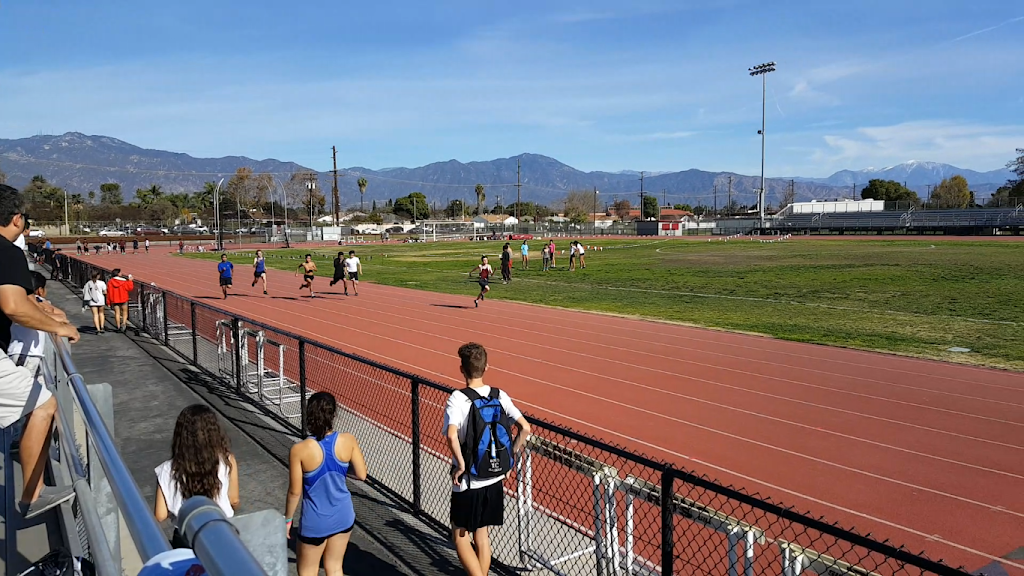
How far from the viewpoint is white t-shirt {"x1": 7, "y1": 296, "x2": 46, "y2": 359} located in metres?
5.12

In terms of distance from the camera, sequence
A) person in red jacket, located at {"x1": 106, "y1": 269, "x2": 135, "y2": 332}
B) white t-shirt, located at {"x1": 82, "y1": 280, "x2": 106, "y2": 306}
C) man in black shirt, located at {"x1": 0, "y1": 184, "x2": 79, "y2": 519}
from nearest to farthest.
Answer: man in black shirt, located at {"x1": 0, "y1": 184, "x2": 79, "y2": 519}, white t-shirt, located at {"x1": 82, "y1": 280, "x2": 106, "y2": 306}, person in red jacket, located at {"x1": 106, "y1": 269, "x2": 135, "y2": 332}

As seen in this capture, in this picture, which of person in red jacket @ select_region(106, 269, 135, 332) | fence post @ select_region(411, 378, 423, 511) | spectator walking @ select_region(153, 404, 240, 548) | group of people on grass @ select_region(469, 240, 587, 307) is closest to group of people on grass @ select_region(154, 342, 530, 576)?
spectator walking @ select_region(153, 404, 240, 548)

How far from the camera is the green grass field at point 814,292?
1722cm

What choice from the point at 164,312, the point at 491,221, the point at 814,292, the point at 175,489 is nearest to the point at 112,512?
the point at 175,489

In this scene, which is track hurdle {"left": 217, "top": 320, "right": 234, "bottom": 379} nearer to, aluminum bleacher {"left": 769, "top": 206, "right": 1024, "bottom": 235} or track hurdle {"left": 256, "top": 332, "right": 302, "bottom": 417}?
track hurdle {"left": 256, "top": 332, "right": 302, "bottom": 417}

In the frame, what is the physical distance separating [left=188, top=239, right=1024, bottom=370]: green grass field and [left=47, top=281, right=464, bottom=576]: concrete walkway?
12.6 m

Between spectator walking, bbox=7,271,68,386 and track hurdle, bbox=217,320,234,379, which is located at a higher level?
spectator walking, bbox=7,271,68,386

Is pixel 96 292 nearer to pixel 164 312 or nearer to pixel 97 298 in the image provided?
pixel 97 298

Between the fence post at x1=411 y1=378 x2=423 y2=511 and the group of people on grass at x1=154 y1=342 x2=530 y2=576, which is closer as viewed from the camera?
the group of people on grass at x1=154 y1=342 x2=530 y2=576

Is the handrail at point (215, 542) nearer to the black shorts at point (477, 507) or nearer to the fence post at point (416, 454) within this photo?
the black shorts at point (477, 507)

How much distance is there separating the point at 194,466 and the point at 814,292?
25.8 m

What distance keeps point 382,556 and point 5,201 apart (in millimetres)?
3920

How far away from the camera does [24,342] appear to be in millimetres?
5211

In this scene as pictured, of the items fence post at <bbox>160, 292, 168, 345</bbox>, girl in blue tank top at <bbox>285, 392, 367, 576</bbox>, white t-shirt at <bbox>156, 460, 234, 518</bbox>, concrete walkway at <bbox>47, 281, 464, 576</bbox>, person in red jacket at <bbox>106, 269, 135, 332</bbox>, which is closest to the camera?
white t-shirt at <bbox>156, 460, 234, 518</bbox>
